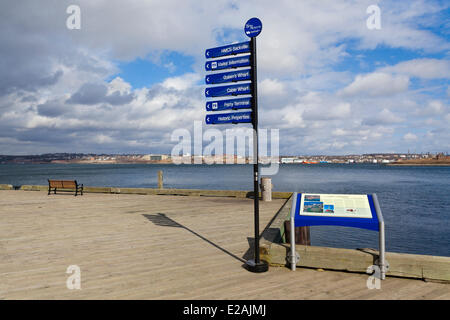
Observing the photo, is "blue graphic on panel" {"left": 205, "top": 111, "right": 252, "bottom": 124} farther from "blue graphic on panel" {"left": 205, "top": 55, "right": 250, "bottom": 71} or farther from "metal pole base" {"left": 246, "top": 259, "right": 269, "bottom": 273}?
"metal pole base" {"left": 246, "top": 259, "right": 269, "bottom": 273}

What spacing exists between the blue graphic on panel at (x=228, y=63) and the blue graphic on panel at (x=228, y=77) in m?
0.11

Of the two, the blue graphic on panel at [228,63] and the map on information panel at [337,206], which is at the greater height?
the blue graphic on panel at [228,63]

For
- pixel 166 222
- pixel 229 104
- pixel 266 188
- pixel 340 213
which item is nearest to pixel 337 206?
pixel 340 213

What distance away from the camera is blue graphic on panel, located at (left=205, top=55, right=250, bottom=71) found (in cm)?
584

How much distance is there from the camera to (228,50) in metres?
6.02

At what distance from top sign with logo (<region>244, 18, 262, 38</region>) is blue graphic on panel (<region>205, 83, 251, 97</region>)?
34.3 inches

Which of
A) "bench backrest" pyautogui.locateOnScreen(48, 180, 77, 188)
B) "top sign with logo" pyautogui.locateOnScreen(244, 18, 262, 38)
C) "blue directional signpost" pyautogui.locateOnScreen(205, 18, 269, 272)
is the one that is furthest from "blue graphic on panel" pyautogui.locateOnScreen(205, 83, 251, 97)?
"bench backrest" pyautogui.locateOnScreen(48, 180, 77, 188)

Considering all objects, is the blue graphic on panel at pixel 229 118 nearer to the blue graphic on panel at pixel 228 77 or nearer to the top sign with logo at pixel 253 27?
the blue graphic on panel at pixel 228 77

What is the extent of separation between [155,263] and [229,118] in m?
3.10

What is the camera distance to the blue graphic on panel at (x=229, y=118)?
19.0 feet

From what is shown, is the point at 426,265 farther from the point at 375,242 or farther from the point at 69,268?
the point at 375,242

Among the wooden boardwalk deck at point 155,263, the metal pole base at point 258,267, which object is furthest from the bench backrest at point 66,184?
the metal pole base at point 258,267

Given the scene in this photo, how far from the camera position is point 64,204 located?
14773 mm
